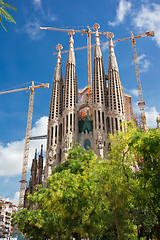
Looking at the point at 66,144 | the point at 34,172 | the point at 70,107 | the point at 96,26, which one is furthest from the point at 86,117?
the point at 96,26

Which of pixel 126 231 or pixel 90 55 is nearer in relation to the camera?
pixel 126 231

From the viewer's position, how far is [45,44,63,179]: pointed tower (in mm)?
47000

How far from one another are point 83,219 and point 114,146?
5.35 meters

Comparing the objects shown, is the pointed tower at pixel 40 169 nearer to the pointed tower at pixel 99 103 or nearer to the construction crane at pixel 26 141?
the construction crane at pixel 26 141

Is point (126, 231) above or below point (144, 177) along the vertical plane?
below

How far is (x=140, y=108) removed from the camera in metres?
66.3

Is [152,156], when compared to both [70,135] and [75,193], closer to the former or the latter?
[75,193]

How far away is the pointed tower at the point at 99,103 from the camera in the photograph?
4535 cm

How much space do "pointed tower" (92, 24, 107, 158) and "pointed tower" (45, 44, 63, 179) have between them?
756 cm

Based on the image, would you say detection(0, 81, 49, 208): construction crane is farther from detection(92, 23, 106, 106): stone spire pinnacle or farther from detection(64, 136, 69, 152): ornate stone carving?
detection(92, 23, 106, 106): stone spire pinnacle

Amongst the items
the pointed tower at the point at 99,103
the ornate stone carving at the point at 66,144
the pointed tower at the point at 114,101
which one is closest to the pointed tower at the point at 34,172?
the ornate stone carving at the point at 66,144

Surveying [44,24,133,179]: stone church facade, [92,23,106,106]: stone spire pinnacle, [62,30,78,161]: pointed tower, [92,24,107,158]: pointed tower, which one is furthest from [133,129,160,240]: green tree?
[92,23,106,106]: stone spire pinnacle

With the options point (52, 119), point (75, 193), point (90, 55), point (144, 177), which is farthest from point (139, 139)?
point (90, 55)

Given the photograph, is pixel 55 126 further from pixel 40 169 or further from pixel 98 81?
pixel 40 169
